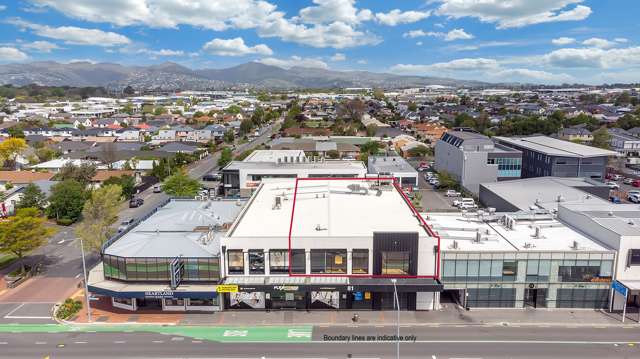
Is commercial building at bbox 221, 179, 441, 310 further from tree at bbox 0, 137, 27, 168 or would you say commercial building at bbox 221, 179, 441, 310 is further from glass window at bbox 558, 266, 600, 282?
tree at bbox 0, 137, 27, 168

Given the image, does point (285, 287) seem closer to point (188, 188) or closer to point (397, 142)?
point (188, 188)

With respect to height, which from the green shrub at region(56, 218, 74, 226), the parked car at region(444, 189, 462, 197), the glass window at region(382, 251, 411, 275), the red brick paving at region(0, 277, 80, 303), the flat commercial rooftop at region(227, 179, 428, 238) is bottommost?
the red brick paving at region(0, 277, 80, 303)

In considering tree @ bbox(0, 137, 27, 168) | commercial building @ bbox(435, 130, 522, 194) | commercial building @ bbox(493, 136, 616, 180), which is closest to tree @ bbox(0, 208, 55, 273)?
tree @ bbox(0, 137, 27, 168)

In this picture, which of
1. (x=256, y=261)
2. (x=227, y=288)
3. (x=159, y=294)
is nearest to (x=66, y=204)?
(x=159, y=294)

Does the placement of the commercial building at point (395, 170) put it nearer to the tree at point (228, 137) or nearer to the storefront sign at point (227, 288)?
the storefront sign at point (227, 288)

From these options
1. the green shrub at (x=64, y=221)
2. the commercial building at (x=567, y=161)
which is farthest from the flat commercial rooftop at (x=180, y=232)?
the commercial building at (x=567, y=161)

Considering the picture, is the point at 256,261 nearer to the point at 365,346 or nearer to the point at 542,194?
the point at 365,346

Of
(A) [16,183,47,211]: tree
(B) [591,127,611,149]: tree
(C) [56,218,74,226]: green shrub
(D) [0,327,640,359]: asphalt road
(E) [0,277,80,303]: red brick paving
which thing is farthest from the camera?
(B) [591,127,611,149]: tree

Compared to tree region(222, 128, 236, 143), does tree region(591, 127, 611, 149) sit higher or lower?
higher
